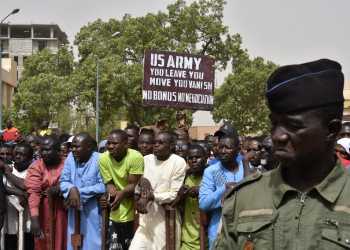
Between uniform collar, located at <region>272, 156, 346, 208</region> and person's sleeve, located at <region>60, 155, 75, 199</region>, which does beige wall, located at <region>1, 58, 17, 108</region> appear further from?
uniform collar, located at <region>272, 156, 346, 208</region>

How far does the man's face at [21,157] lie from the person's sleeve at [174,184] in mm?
2095

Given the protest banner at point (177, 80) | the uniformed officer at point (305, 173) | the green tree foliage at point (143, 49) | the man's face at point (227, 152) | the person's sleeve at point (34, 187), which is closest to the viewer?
the uniformed officer at point (305, 173)

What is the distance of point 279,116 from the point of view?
177cm

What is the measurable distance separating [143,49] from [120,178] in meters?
20.3

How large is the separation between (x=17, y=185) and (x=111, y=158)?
4.38ft

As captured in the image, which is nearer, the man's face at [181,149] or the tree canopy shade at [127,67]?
the man's face at [181,149]

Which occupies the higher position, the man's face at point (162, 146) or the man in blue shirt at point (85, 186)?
the man's face at point (162, 146)

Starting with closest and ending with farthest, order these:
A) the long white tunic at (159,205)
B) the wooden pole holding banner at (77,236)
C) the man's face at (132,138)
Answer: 1. the long white tunic at (159,205)
2. the wooden pole holding banner at (77,236)
3. the man's face at (132,138)

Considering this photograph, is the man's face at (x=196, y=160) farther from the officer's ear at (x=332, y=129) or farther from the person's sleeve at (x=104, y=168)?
the officer's ear at (x=332, y=129)

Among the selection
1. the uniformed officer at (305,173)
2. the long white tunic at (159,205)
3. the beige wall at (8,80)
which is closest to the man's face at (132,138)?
the long white tunic at (159,205)

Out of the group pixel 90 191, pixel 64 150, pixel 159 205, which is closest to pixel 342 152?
pixel 159 205

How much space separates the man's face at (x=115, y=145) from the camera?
512cm

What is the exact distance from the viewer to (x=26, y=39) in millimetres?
74562

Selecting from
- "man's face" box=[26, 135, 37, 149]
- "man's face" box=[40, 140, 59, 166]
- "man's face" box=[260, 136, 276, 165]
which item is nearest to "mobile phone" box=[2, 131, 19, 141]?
"man's face" box=[26, 135, 37, 149]
